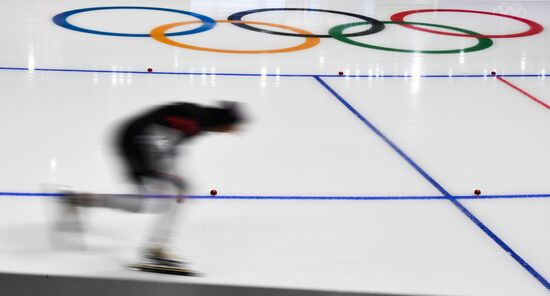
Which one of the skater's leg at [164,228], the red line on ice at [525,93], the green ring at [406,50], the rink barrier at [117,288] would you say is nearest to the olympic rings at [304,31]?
the green ring at [406,50]

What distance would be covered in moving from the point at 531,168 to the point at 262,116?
178 cm

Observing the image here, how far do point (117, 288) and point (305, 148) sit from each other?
6.64 feet

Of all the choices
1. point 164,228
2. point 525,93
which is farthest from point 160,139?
point 525,93

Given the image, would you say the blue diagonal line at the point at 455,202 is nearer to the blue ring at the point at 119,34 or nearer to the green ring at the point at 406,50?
the green ring at the point at 406,50

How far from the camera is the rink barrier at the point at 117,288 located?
294 centimetres

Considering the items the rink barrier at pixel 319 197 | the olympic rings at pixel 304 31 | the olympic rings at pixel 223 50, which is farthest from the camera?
the olympic rings at pixel 304 31

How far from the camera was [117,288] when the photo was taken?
2.98 m

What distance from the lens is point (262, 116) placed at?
536cm

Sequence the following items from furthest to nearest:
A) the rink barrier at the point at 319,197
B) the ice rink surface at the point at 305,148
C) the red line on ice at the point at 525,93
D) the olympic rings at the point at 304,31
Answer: the olympic rings at the point at 304,31 → the red line on ice at the point at 525,93 → the rink barrier at the point at 319,197 → the ice rink surface at the point at 305,148

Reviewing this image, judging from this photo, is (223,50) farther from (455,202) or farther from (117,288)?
(117,288)

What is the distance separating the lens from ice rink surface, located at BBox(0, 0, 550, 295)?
3.31 meters

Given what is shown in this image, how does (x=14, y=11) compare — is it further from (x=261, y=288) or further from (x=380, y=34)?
(x=261, y=288)

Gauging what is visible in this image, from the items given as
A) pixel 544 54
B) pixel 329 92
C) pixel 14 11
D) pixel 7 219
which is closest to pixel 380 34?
pixel 544 54

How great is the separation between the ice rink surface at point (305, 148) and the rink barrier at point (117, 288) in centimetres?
5
